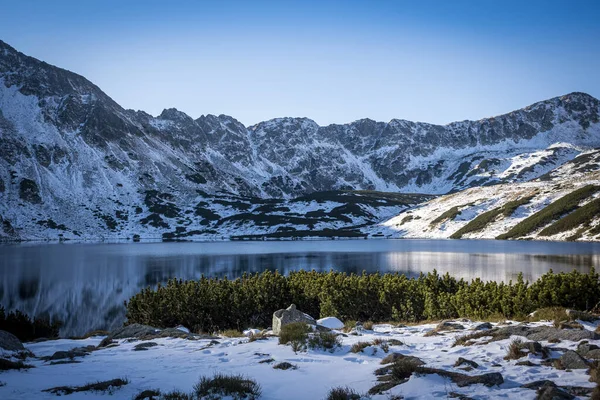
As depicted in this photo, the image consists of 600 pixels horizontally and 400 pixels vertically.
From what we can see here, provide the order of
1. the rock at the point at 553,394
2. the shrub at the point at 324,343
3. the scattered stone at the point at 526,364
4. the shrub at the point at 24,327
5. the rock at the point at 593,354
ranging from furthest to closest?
the shrub at the point at 24,327 < the shrub at the point at 324,343 < the scattered stone at the point at 526,364 < the rock at the point at 593,354 < the rock at the point at 553,394

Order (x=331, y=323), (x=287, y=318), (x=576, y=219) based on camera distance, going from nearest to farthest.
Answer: (x=287, y=318) < (x=331, y=323) < (x=576, y=219)

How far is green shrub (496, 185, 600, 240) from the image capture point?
162750mm

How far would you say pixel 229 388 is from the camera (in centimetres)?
996

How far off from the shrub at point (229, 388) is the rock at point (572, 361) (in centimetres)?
751

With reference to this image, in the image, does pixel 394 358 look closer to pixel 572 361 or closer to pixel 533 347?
pixel 533 347

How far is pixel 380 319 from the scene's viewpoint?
101 feet

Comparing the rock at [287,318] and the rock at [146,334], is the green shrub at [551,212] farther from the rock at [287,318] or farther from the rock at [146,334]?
the rock at [146,334]

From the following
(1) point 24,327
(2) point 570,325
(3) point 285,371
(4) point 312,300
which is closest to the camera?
(3) point 285,371

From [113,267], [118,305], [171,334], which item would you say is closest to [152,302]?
[171,334]

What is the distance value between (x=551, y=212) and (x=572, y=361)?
596 feet

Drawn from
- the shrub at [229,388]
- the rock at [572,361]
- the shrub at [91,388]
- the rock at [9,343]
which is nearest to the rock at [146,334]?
the rock at [9,343]

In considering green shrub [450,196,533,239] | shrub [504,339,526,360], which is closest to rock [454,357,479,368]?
shrub [504,339,526,360]

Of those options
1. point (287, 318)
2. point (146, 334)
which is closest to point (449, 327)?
point (287, 318)

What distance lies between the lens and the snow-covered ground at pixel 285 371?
32.0 feet
